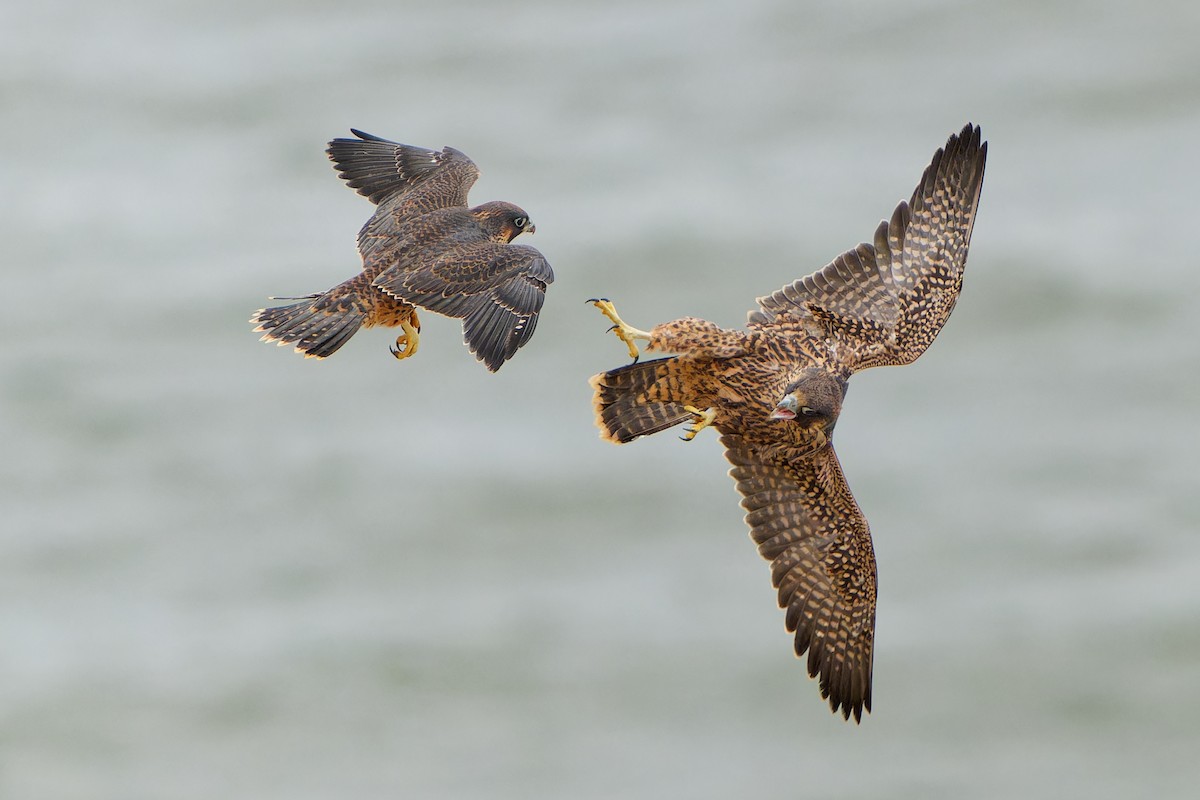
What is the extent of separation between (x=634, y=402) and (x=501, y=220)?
164 cm

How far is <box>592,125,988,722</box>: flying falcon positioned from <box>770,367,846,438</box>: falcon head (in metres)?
0.10

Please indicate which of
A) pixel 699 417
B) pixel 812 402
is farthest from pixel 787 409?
pixel 699 417

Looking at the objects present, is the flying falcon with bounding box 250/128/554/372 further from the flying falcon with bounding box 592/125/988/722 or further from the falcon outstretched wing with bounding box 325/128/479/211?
the flying falcon with bounding box 592/125/988/722

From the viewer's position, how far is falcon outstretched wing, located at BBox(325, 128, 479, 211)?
10.6 m

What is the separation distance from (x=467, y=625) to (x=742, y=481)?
17708 mm

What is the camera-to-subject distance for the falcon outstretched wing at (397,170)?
10.6m

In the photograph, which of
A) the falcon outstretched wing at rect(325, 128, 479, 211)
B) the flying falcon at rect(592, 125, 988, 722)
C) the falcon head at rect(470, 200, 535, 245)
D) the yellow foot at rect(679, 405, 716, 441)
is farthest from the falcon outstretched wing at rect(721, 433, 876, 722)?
the falcon outstretched wing at rect(325, 128, 479, 211)

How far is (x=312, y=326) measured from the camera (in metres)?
9.48

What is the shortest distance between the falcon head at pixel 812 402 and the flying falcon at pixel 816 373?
102 millimetres

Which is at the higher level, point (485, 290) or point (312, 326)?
point (485, 290)

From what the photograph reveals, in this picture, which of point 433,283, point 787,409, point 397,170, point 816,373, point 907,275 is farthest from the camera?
point 397,170

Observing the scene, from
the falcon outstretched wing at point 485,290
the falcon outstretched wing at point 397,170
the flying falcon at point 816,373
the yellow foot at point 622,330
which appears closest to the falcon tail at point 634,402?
the flying falcon at point 816,373

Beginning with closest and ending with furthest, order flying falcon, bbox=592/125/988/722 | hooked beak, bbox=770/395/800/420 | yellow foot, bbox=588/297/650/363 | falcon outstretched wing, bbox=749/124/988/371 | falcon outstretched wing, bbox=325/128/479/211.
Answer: hooked beak, bbox=770/395/800/420 < yellow foot, bbox=588/297/650/363 < flying falcon, bbox=592/125/988/722 < falcon outstretched wing, bbox=749/124/988/371 < falcon outstretched wing, bbox=325/128/479/211

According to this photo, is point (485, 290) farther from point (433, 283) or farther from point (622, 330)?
point (622, 330)
